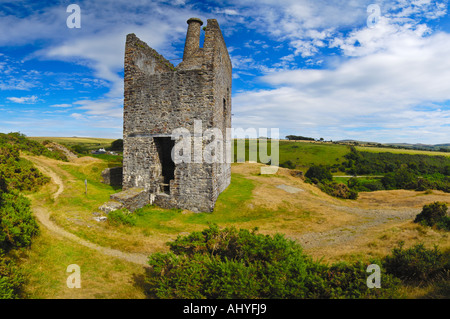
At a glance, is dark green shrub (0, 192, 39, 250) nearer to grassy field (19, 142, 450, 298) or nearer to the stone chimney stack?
grassy field (19, 142, 450, 298)

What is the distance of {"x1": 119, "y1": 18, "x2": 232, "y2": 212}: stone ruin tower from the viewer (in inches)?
533

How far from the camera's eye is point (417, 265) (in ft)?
21.0

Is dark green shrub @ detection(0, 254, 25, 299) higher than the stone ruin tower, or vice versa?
the stone ruin tower

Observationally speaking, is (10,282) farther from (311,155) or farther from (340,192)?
(311,155)

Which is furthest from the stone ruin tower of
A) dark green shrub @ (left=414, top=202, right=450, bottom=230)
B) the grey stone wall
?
dark green shrub @ (left=414, top=202, right=450, bottom=230)

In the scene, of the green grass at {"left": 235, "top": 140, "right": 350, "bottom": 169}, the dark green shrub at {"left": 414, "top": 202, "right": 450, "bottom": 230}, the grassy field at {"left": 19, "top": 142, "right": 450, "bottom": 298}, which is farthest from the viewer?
the green grass at {"left": 235, "top": 140, "right": 350, "bottom": 169}

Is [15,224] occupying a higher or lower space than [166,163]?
lower

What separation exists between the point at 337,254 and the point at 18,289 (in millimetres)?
10510

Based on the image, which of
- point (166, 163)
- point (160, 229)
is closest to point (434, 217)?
point (160, 229)

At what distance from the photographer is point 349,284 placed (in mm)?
5133

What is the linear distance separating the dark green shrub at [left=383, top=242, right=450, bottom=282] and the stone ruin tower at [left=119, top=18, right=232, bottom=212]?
365 inches

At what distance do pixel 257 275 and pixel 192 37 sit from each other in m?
15.6
